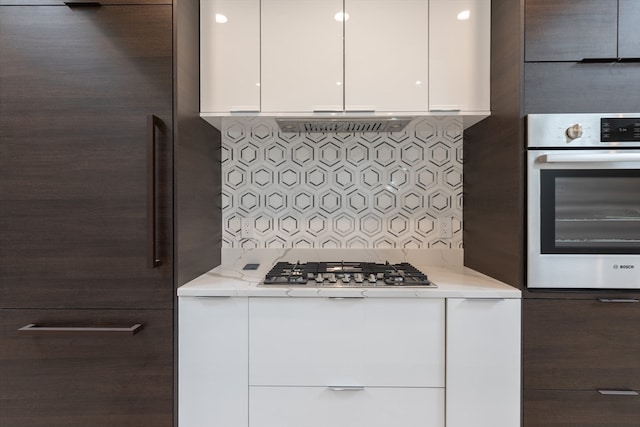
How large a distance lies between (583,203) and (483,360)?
0.71m

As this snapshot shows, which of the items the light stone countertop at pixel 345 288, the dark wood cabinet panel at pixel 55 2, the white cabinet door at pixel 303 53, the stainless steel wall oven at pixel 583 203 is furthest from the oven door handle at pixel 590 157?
the dark wood cabinet panel at pixel 55 2

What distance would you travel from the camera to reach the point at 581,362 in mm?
1325

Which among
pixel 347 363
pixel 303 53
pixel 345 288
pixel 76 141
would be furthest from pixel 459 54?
pixel 76 141

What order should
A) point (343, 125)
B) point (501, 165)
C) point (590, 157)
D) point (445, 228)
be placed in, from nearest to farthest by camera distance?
point (590, 157) < point (501, 165) < point (343, 125) < point (445, 228)

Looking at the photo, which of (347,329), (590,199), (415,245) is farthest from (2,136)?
(590,199)

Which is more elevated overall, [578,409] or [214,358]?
[214,358]

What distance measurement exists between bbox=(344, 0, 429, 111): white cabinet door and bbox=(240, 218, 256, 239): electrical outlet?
0.87 metres

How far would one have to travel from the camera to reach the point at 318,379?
136 centimetres

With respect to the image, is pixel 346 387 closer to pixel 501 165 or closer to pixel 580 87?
A: pixel 501 165

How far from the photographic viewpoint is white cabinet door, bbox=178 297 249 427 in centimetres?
136

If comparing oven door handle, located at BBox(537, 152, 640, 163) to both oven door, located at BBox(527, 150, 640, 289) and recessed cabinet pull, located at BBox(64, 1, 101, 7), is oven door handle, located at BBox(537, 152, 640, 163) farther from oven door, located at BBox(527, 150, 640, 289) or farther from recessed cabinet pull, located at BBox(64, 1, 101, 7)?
recessed cabinet pull, located at BBox(64, 1, 101, 7)

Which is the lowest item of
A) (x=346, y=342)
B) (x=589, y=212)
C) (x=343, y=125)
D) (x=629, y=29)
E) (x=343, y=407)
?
(x=343, y=407)

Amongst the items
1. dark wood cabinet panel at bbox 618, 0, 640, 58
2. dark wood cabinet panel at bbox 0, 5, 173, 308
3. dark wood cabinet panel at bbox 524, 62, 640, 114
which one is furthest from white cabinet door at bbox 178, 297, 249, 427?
dark wood cabinet panel at bbox 618, 0, 640, 58

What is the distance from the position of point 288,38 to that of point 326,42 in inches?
6.7
